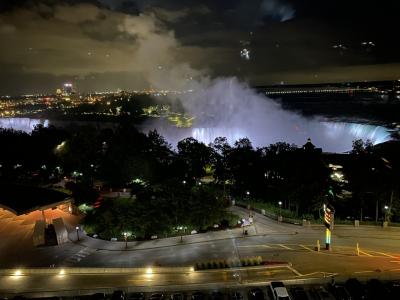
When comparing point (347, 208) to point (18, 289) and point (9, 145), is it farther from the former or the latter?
point (9, 145)

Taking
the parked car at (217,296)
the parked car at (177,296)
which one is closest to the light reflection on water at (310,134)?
the parked car at (217,296)

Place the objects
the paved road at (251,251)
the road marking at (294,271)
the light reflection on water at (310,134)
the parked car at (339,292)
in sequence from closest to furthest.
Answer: the parked car at (339,292) → the road marking at (294,271) → the paved road at (251,251) → the light reflection on water at (310,134)

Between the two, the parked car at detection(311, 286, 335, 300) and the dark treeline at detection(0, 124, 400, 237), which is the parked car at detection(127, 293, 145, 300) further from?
the dark treeline at detection(0, 124, 400, 237)

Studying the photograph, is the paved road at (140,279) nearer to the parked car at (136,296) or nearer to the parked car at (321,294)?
the parked car at (136,296)

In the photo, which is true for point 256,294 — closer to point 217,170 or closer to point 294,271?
point 294,271

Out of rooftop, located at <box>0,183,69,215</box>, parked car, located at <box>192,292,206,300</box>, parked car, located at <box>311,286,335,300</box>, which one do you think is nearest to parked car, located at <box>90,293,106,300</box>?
parked car, located at <box>192,292,206,300</box>
